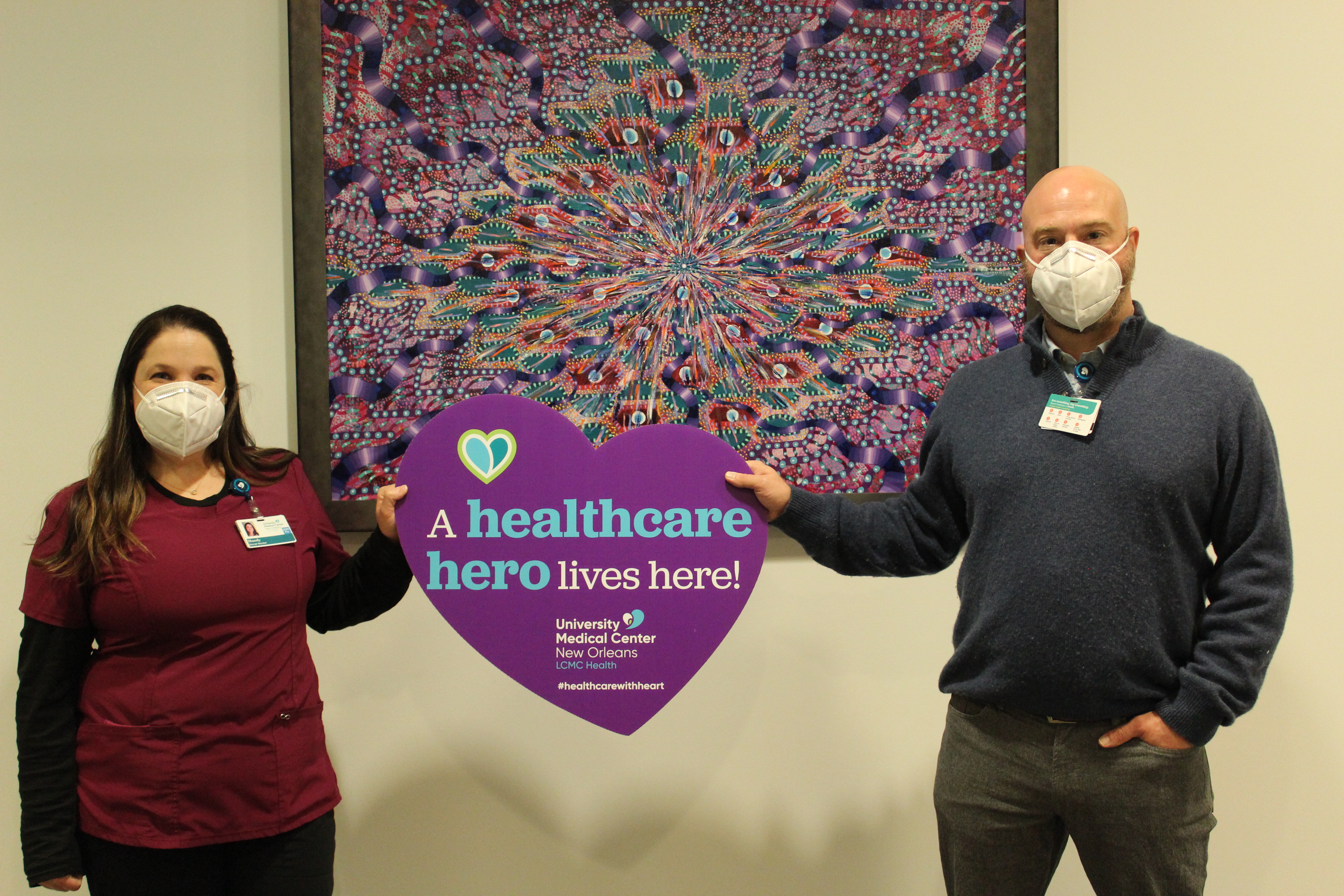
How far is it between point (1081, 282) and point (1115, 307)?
94 millimetres

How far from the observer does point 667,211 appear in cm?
184

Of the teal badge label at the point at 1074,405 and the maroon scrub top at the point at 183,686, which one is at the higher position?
the teal badge label at the point at 1074,405

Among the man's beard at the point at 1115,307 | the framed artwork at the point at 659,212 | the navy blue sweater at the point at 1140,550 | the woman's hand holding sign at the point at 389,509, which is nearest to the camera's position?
the navy blue sweater at the point at 1140,550

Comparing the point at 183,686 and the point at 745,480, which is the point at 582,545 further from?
the point at 183,686

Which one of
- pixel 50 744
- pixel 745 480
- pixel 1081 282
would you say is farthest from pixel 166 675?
pixel 1081 282

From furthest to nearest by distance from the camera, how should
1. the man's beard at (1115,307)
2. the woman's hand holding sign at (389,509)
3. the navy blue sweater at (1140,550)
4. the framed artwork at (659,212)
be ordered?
the framed artwork at (659,212) → the woman's hand holding sign at (389,509) → the man's beard at (1115,307) → the navy blue sweater at (1140,550)

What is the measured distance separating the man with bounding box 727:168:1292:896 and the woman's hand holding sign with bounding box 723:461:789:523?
0.97 ft

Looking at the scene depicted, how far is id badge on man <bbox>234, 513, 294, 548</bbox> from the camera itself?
1291 millimetres

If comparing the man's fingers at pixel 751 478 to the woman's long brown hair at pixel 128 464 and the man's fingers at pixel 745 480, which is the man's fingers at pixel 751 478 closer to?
the man's fingers at pixel 745 480

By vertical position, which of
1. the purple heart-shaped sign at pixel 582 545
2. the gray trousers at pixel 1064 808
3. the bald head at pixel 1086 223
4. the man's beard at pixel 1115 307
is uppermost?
the bald head at pixel 1086 223

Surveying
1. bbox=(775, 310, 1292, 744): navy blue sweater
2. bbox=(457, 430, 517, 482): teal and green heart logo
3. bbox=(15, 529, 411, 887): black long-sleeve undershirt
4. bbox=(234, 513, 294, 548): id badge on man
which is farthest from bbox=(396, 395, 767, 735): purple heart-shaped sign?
bbox=(15, 529, 411, 887): black long-sleeve undershirt

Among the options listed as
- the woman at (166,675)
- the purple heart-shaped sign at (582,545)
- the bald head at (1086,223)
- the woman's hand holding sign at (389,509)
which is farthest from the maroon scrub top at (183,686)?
the bald head at (1086,223)

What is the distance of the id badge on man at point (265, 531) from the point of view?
50.8 inches

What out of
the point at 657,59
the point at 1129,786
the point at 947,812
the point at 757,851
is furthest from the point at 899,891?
the point at 657,59
